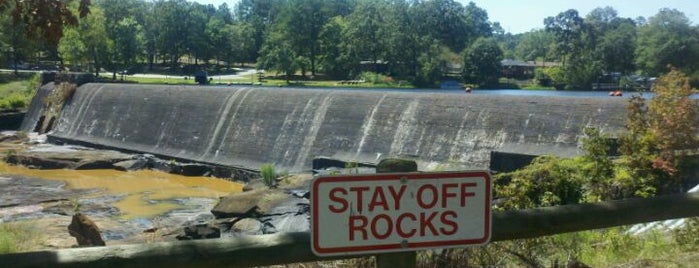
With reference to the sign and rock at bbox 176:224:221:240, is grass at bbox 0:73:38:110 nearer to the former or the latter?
rock at bbox 176:224:221:240

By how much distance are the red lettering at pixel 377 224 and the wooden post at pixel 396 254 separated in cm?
16

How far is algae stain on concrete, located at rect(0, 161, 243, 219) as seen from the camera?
16.0 metres

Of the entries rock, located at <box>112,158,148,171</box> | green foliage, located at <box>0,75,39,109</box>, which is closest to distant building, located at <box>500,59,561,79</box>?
green foliage, located at <box>0,75,39,109</box>

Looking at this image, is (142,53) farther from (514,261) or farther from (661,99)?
(514,261)

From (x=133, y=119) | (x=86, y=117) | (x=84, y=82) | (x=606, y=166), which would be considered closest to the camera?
(x=606, y=166)

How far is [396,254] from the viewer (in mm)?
2912

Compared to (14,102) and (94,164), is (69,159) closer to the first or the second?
(94,164)

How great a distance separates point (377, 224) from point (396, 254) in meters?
0.24

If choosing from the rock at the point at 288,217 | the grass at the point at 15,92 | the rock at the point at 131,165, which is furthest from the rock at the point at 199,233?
the grass at the point at 15,92

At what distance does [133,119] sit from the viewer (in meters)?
26.0

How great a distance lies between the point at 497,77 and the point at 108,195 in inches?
2194

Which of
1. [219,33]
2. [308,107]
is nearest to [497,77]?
[219,33]

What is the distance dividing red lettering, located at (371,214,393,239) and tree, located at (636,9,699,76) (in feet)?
88.3

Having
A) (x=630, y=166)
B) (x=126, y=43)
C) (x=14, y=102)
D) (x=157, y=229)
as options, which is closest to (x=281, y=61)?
(x=126, y=43)
